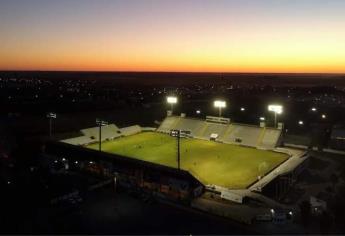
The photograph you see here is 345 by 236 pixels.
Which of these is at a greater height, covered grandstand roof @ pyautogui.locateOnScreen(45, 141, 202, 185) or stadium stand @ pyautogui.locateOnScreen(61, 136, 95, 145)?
covered grandstand roof @ pyautogui.locateOnScreen(45, 141, 202, 185)

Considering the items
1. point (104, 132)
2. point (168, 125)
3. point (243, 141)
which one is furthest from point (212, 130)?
point (104, 132)

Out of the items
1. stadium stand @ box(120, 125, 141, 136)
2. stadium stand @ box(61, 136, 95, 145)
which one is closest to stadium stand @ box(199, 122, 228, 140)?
stadium stand @ box(120, 125, 141, 136)

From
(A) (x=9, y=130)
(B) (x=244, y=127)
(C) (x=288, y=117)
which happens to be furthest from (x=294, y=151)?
(A) (x=9, y=130)

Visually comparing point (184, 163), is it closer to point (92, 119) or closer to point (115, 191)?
point (115, 191)

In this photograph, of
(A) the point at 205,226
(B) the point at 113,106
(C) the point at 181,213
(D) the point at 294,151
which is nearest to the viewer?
(A) the point at 205,226

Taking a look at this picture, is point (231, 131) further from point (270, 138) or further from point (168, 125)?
point (168, 125)

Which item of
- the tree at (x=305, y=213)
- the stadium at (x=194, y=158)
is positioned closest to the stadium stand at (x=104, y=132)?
the stadium at (x=194, y=158)

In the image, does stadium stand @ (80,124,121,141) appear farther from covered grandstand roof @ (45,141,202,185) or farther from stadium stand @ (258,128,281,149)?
stadium stand @ (258,128,281,149)
